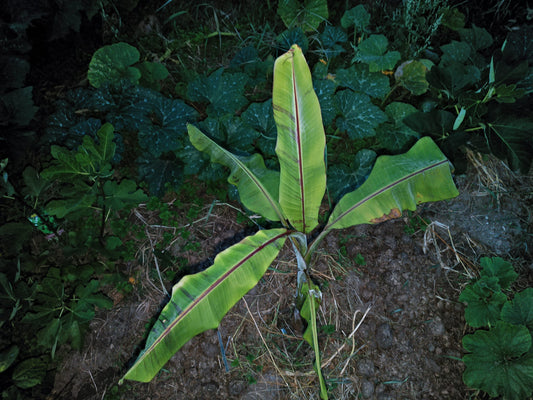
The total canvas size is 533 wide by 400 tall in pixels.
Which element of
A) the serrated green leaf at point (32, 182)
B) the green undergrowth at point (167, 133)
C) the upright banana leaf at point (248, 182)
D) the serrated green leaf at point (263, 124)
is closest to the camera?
the upright banana leaf at point (248, 182)

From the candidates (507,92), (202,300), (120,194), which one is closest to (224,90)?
(120,194)

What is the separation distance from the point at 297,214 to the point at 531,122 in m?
1.20

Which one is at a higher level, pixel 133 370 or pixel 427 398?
pixel 133 370

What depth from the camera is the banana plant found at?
1.01 metres

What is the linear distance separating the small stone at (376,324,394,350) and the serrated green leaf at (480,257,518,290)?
1.76 feet

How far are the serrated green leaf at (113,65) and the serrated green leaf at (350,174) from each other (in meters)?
1.23

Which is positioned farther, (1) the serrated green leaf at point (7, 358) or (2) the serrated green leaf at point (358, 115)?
(2) the serrated green leaf at point (358, 115)

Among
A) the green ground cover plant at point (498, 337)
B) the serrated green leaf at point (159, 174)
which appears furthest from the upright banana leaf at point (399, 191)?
the serrated green leaf at point (159, 174)

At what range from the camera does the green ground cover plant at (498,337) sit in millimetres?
1374

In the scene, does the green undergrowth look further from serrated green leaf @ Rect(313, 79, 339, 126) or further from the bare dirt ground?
the bare dirt ground

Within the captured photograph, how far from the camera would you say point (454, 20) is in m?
2.16

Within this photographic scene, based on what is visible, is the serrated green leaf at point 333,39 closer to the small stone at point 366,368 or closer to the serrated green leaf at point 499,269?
the serrated green leaf at point 499,269

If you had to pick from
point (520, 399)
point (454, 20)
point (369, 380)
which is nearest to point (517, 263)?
point (520, 399)

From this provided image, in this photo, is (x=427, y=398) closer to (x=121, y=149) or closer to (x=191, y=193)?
(x=191, y=193)
